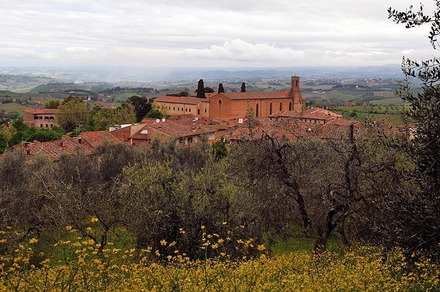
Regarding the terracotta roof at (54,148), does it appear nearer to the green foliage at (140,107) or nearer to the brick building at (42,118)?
the green foliage at (140,107)

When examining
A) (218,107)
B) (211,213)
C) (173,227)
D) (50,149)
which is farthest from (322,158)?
(218,107)

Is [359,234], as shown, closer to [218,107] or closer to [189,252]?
[189,252]

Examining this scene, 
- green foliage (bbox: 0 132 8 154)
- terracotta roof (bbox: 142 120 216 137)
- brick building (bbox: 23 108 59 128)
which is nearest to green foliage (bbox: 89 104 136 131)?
brick building (bbox: 23 108 59 128)

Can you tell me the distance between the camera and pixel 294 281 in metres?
7.71

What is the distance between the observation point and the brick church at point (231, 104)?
99062mm

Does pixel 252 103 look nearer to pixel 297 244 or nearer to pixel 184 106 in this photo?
pixel 184 106

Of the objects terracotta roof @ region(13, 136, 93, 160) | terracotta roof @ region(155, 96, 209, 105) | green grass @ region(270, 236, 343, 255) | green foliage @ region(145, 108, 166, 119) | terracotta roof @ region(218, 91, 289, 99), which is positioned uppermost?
terracotta roof @ region(218, 91, 289, 99)

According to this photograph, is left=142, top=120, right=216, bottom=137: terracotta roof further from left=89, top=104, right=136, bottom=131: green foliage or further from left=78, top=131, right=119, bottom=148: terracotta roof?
left=89, top=104, right=136, bottom=131: green foliage

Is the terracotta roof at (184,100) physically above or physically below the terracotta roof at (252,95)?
below

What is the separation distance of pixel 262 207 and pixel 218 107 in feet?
272

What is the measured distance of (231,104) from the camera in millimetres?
99875

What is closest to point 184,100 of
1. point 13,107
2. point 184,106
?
point 184,106

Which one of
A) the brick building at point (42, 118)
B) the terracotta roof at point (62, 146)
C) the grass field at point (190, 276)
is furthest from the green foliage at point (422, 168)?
the brick building at point (42, 118)

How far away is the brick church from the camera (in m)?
99.1
